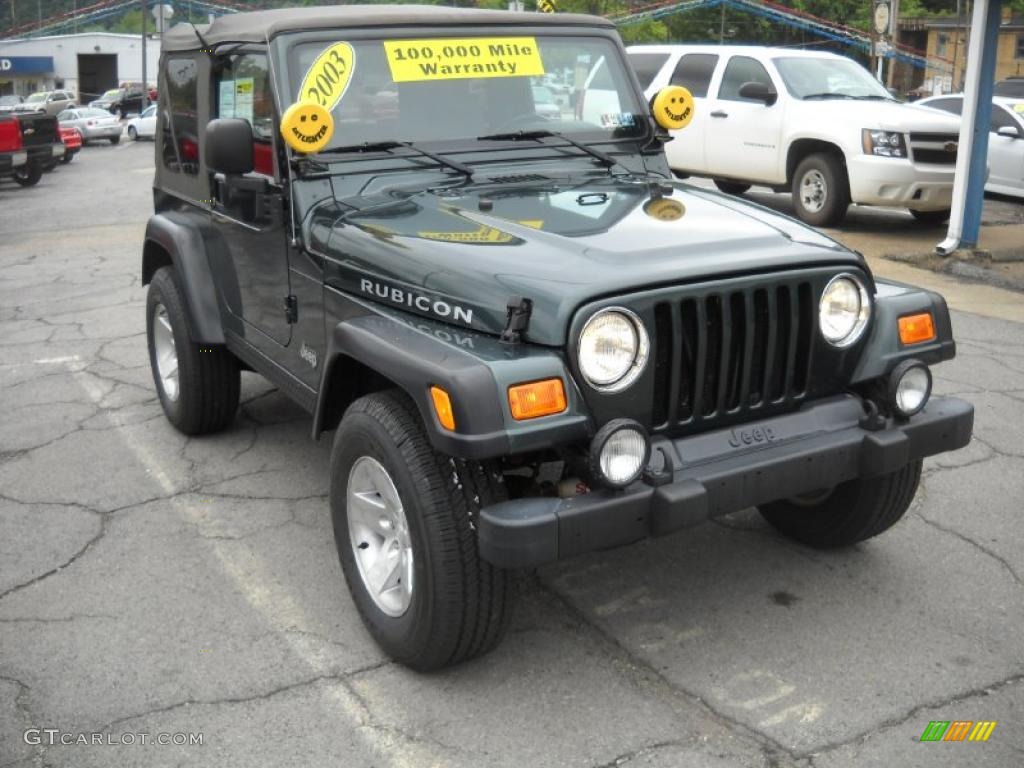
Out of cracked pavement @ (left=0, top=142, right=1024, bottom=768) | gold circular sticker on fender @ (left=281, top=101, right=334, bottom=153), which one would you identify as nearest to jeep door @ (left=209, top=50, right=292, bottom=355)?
gold circular sticker on fender @ (left=281, top=101, right=334, bottom=153)

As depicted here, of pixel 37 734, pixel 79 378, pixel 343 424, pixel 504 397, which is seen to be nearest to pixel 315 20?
pixel 343 424

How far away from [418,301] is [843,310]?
1.30 metres

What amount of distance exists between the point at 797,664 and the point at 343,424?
156 cm

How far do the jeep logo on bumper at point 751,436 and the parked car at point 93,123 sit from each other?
35.4 metres

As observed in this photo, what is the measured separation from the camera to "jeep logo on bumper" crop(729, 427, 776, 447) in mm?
3193

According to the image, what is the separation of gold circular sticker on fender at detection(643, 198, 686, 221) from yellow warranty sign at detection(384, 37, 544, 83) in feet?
2.90

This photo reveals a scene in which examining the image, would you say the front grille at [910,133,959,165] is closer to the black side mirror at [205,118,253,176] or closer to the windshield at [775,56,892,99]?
the windshield at [775,56,892,99]

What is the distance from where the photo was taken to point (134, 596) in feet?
12.7

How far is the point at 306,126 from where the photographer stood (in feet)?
12.3

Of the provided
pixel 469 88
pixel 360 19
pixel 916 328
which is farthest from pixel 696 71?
pixel 916 328

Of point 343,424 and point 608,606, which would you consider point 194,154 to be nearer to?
point 343,424

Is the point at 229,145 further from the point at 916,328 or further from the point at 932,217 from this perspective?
the point at 932,217

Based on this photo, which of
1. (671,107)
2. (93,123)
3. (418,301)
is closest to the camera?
(418,301)

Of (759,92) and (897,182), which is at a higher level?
(759,92)
